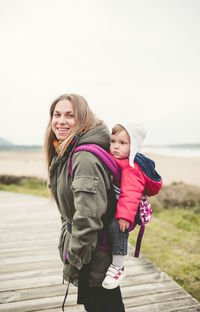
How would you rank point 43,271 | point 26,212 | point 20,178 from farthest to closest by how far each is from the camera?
point 20,178, point 26,212, point 43,271

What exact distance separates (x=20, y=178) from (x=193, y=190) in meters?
8.26

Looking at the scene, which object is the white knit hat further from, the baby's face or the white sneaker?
the white sneaker

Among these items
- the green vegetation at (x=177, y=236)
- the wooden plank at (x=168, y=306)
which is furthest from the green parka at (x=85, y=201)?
the green vegetation at (x=177, y=236)

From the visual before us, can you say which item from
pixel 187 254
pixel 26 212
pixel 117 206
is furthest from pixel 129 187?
pixel 26 212

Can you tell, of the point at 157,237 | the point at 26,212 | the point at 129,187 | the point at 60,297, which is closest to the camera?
the point at 129,187

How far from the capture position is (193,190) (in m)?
7.92

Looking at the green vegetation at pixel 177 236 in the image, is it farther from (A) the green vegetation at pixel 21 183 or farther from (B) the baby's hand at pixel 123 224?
(A) the green vegetation at pixel 21 183

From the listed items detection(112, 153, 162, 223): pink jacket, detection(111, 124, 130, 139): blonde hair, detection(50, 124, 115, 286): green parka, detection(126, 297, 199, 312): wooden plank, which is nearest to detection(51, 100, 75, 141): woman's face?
detection(50, 124, 115, 286): green parka

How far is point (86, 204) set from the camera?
1398 millimetres

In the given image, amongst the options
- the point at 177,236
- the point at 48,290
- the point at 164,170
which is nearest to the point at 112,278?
the point at 48,290

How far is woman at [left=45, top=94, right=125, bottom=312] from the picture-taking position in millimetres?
1408

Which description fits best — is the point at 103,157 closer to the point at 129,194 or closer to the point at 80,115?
the point at 129,194

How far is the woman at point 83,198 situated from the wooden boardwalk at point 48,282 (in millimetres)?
801

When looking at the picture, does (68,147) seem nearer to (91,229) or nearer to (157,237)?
(91,229)
